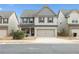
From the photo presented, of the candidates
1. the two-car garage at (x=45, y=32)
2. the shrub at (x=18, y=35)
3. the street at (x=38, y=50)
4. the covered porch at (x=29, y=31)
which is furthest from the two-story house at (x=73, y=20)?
the street at (x=38, y=50)

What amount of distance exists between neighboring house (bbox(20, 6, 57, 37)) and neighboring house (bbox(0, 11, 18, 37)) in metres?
1.00

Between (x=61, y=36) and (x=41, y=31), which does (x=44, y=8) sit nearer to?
(x=41, y=31)

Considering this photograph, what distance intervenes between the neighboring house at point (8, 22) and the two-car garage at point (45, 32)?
2.55 meters

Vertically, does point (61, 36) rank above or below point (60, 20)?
below

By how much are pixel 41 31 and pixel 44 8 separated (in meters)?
3.26

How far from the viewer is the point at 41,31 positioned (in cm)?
2550

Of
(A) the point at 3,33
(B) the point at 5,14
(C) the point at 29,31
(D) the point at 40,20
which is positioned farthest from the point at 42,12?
(A) the point at 3,33

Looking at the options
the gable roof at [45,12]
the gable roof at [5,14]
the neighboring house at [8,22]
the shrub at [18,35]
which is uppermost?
the gable roof at [45,12]

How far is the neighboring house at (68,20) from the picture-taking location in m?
24.7

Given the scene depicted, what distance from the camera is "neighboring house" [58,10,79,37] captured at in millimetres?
24672

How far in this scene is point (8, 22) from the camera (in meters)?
26.2

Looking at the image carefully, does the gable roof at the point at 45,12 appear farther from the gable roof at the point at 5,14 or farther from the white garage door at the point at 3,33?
the white garage door at the point at 3,33
